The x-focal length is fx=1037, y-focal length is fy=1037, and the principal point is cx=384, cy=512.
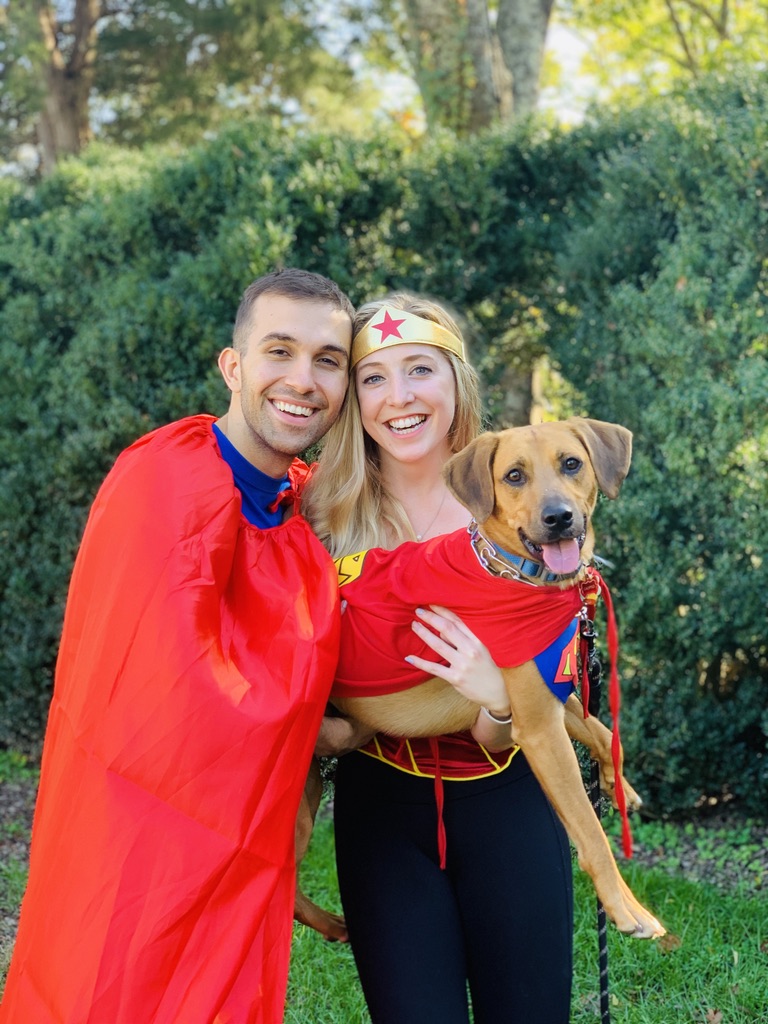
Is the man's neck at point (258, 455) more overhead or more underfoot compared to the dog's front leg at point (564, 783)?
more overhead

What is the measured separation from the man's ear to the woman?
399 millimetres

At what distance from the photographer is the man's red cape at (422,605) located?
2.76 meters

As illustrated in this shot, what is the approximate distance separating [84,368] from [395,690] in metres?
3.92

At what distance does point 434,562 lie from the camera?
9.44 ft

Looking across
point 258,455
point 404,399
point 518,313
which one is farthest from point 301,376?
point 518,313

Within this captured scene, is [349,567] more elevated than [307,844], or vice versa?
[349,567]

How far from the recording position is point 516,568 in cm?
282

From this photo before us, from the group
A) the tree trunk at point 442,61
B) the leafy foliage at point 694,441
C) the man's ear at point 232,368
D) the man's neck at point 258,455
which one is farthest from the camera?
the tree trunk at point 442,61

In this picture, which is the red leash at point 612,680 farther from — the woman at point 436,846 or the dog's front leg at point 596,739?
the woman at point 436,846

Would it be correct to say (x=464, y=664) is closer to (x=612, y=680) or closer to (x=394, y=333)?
(x=612, y=680)

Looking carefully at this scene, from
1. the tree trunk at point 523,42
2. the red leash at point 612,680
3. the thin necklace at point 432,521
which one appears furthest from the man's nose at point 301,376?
the tree trunk at point 523,42

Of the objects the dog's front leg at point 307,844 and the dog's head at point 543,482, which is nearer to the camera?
the dog's head at point 543,482

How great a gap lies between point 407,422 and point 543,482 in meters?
0.51

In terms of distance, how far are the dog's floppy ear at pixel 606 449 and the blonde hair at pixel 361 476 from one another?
458mm
